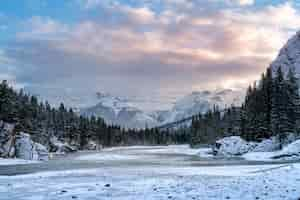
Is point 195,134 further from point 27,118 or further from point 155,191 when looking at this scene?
point 155,191

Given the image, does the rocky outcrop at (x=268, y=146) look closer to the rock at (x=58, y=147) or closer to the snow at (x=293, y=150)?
the snow at (x=293, y=150)

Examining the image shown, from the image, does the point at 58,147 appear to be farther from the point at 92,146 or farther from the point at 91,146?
the point at 92,146

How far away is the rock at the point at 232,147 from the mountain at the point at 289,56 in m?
86.6

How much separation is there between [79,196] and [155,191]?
4.50 m

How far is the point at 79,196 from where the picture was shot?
23906mm

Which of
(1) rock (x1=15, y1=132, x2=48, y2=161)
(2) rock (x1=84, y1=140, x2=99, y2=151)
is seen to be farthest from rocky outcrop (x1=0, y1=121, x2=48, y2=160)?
(2) rock (x1=84, y1=140, x2=99, y2=151)

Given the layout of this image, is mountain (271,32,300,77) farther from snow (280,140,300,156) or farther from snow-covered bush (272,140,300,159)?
snow-covered bush (272,140,300,159)

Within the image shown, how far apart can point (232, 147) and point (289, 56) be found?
100198 mm

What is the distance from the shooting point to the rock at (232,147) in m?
94.8

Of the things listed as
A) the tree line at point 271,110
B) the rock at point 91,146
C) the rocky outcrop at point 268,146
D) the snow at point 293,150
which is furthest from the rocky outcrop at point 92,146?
the snow at point 293,150

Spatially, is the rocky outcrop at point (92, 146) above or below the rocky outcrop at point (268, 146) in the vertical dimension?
below

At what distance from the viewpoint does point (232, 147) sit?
9575 centimetres

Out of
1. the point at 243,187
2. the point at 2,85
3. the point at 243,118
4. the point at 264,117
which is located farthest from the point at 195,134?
the point at 243,187

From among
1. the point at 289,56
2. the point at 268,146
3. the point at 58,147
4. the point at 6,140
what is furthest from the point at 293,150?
the point at 289,56
